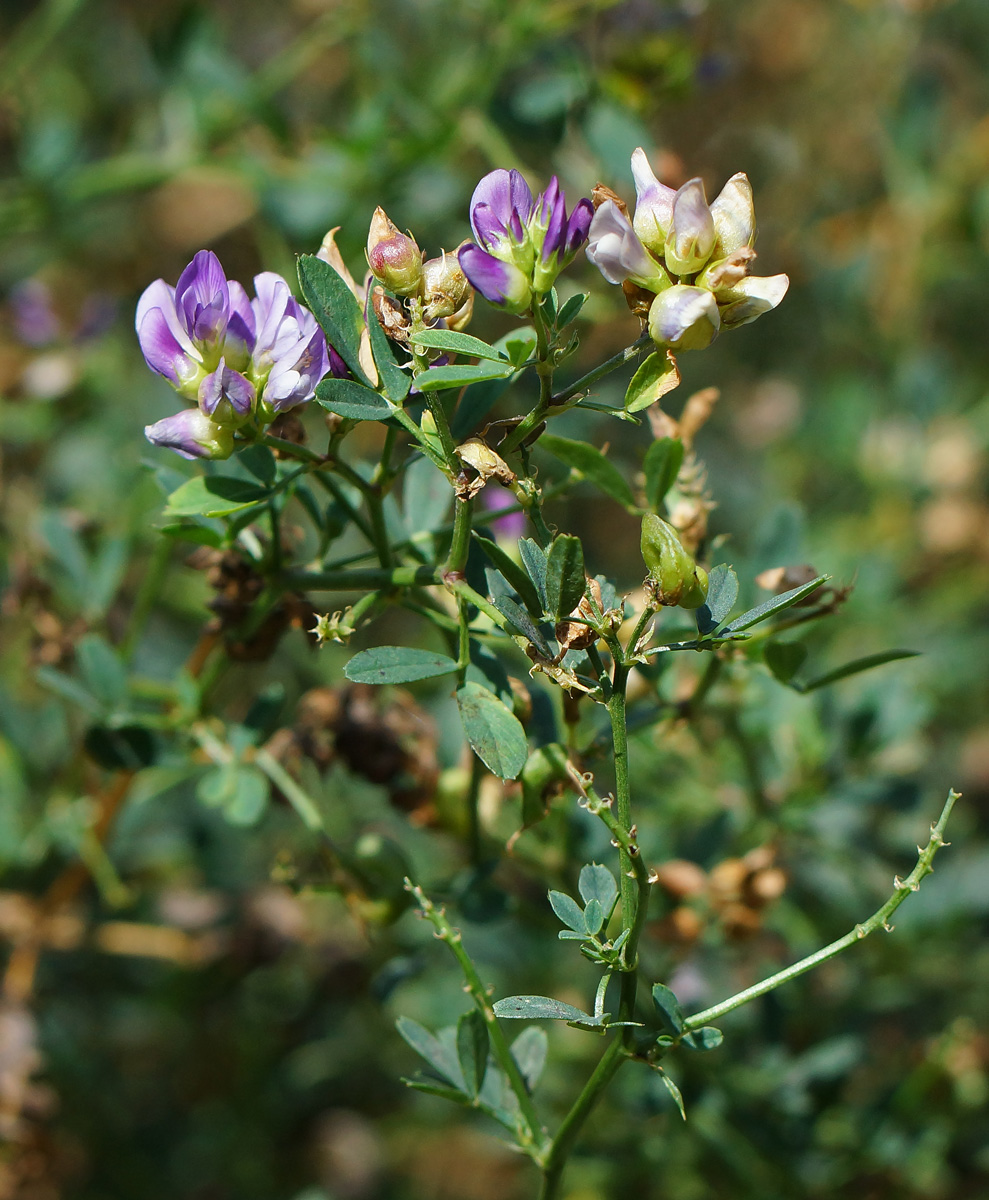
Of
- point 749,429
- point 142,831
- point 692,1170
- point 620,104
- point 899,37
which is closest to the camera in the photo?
point 692,1170

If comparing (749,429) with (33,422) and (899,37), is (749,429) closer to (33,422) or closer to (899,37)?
(899,37)

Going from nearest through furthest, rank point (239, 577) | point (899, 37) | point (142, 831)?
1. point (239, 577)
2. point (142, 831)
3. point (899, 37)

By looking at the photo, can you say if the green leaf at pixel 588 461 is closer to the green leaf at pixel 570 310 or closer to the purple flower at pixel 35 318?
the green leaf at pixel 570 310

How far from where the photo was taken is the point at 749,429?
2324 millimetres

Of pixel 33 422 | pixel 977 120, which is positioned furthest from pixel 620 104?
pixel 977 120

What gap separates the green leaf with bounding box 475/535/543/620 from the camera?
2.29ft

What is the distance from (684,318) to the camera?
25.1 inches

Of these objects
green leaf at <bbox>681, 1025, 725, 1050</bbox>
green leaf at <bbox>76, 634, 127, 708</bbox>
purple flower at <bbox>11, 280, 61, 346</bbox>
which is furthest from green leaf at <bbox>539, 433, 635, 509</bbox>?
purple flower at <bbox>11, 280, 61, 346</bbox>

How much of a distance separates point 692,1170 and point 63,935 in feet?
2.71

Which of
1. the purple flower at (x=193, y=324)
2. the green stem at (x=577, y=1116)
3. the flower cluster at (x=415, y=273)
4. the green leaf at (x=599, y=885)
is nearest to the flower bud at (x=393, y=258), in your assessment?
the flower cluster at (x=415, y=273)

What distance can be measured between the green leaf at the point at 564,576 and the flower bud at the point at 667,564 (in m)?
0.04

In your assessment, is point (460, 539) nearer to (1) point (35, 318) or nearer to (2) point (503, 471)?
(2) point (503, 471)

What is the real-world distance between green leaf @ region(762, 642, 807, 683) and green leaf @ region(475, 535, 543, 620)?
0.25 metres

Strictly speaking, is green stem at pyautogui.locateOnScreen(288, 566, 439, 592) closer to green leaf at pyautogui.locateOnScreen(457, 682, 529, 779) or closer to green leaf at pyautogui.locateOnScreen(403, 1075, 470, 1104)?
green leaf at pyautogui.locateOnScreen(457, 682, 529, 779)
